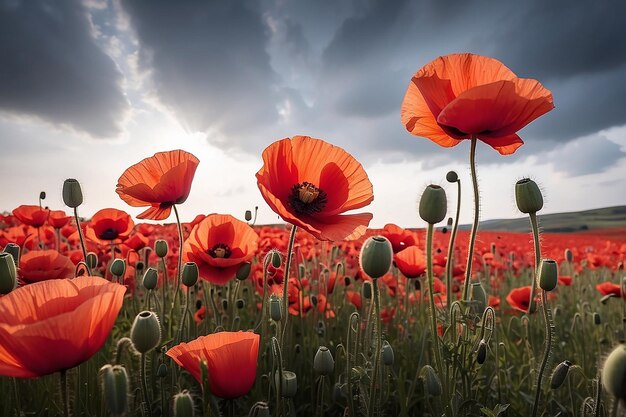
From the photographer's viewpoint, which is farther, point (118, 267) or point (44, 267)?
point (118, 267)

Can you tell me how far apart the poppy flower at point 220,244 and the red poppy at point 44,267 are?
617 millimetres

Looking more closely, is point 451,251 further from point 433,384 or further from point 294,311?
point 294,311

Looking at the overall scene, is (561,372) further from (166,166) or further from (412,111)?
(166,166)

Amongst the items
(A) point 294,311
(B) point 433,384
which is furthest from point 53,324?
(A) point 294,311

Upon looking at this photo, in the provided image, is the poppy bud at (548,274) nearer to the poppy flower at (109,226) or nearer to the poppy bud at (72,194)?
the poppy bud at (72,194)

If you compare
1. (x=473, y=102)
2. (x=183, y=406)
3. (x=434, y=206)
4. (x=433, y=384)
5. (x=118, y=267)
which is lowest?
(x=433, y=384)

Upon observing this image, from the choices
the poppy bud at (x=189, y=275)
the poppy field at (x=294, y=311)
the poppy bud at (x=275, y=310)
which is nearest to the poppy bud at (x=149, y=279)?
the poppy field at (x=294, y=311)

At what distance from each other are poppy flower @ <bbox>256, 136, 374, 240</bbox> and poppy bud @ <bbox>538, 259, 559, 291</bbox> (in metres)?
0.66

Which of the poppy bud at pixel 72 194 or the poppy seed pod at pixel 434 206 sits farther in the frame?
the poppy bud at pixel 72 194

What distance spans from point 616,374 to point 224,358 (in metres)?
1.02

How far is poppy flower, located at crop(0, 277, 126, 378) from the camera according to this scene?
105 centimetres

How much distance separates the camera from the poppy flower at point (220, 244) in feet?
7.63

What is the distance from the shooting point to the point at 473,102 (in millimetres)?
1616

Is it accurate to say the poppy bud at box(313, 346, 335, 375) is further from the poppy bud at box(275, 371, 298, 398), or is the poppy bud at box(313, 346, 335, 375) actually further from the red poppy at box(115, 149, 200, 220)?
the red poppy at box(115, 149, 200, 220)
